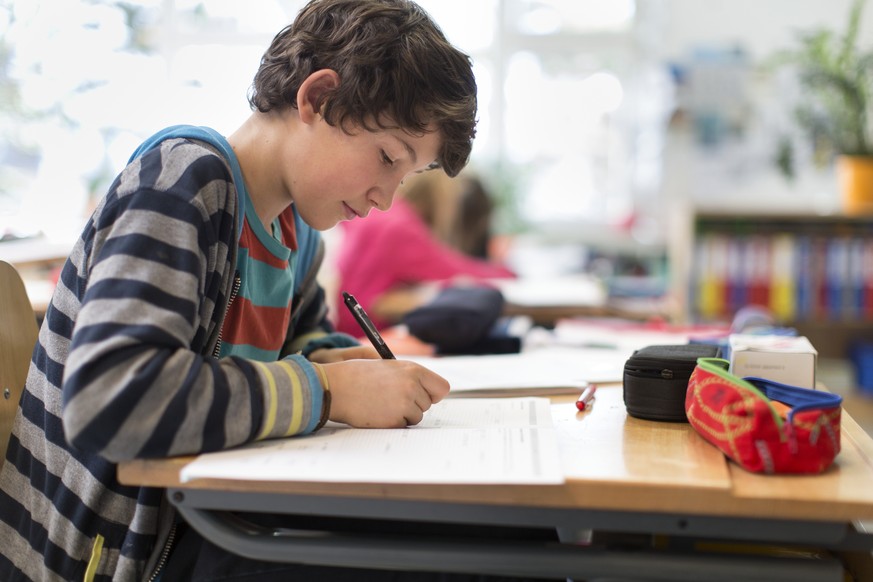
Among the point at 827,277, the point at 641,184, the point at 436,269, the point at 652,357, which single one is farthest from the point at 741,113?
the point at 652,357

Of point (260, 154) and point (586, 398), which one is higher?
point (260, 154)

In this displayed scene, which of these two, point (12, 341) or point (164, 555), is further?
point (12, 341)

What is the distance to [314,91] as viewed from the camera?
104 cm

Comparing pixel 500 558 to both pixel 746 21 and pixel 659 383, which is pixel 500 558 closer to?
pixel 659 383

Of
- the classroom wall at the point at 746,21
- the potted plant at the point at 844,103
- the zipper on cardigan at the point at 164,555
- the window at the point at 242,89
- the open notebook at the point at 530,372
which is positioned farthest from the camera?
the classroom wall at the point at 746,21

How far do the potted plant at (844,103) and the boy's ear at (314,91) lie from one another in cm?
341

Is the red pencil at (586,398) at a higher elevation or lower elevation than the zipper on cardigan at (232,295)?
lower

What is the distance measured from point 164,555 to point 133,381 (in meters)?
0.26

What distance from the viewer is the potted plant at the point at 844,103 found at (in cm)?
382

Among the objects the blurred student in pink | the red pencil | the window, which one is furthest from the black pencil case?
the blurred student in pink

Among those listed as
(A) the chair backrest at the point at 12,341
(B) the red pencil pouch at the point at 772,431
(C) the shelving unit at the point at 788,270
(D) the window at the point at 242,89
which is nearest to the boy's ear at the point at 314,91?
(A) the chair backrest at the point at 12,341

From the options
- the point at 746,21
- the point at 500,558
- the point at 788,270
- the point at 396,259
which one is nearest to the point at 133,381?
the point at 500,558

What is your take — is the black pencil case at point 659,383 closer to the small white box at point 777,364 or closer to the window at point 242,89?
the small white box at point 777,364

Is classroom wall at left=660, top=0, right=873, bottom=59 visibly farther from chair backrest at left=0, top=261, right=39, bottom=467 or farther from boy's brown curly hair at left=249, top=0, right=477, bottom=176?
chair backrest at left=0, top=261, right=39, bottom=467
